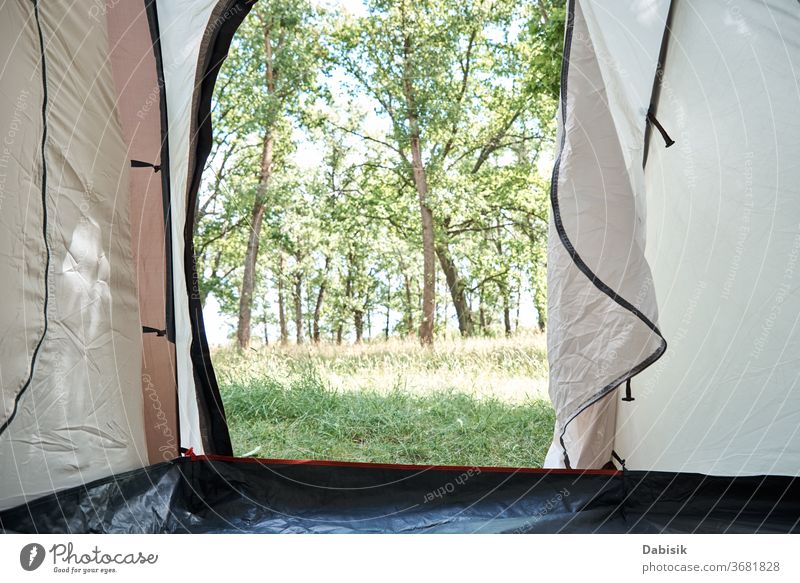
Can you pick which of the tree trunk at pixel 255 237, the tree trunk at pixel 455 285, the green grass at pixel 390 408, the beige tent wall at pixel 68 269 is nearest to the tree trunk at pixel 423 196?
the tree trunk at pixel 455 285

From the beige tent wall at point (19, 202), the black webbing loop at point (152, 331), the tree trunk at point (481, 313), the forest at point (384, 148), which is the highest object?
the forest at point (384, 148)

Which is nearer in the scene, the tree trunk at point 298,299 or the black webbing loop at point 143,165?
the black webbing loop at point 143,165

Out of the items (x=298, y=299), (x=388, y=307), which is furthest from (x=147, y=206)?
(x=388, y=307)

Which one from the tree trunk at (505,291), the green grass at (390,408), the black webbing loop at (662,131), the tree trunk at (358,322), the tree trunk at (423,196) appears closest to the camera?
the black webbing loop at (662,131)

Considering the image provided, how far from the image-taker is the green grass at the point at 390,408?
420 cm

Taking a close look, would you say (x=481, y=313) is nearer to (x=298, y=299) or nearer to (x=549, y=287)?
(x=298, y=299)

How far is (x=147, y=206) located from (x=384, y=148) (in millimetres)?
7797

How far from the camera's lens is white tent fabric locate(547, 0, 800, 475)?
6.77 feet

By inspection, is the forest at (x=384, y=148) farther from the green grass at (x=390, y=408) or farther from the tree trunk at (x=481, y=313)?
the green grass at (x=390, y=408)

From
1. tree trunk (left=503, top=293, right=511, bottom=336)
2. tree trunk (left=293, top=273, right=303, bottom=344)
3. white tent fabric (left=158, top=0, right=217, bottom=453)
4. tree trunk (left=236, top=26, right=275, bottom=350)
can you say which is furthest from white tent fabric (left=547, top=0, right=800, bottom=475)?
tree trunk (left=293, top=273, right=303, bottom=344)

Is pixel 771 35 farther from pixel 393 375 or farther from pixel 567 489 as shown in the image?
pixel 393 375

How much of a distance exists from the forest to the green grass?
2.32 metres

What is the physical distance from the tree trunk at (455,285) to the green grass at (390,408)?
3.51 metres

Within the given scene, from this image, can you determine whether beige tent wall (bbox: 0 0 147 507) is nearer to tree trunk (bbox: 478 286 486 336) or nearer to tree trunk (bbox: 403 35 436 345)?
tree trunk (bbox: 403 35 436 345)
